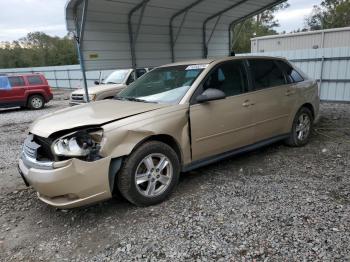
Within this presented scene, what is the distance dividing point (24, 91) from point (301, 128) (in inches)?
475

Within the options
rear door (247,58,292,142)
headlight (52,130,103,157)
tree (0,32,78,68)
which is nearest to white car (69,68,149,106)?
rear door (247,58,292,142)

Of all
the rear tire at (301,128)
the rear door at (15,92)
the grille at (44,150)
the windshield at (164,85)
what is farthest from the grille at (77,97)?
the grille at (44,150)

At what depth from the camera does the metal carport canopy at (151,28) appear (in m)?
6.52

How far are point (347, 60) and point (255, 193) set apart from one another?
9.00m

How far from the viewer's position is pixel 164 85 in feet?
14.3

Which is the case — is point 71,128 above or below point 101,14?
below

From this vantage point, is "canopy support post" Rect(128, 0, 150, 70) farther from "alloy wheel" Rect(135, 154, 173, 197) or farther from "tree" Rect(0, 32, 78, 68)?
"tree" Rect(0, 32, 78, 68)

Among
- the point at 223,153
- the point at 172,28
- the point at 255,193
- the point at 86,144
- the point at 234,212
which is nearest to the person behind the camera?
the point at 86,144

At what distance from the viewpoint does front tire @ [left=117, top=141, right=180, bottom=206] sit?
334 cm

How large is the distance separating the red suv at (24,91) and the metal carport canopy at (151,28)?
309 inches

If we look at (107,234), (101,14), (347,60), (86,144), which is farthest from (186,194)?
(347,60)

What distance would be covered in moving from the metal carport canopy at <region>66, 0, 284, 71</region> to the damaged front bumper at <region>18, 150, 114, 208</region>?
3.92 meters

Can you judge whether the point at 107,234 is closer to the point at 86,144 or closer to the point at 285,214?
the point at 86,144

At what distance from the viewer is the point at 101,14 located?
666 cm
